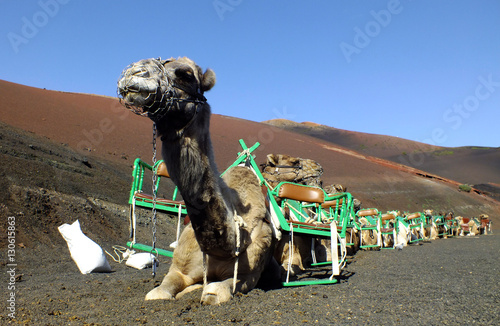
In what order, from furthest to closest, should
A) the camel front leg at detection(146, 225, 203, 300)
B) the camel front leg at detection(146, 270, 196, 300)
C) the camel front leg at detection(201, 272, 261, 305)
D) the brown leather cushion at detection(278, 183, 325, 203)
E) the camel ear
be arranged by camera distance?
the brown leather cushion at detection(278, 183, 325, 203), the camel front leg at detection(146, 225, 203, 300), the camel front leg at detection(146, 270, 196, 300), the camel front leg at detection(201, 272, 261, 305), the camel ear

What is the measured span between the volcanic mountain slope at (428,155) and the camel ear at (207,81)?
7007cm

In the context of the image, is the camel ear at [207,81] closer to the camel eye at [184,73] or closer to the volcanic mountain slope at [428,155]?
the camel eye at [184,73]

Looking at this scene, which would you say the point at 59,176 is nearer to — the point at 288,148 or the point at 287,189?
the point at 287,189

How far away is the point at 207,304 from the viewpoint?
4105mm

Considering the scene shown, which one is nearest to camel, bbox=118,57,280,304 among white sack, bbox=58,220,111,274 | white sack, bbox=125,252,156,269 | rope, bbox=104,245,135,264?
white sack, bbox=58,220,111,274

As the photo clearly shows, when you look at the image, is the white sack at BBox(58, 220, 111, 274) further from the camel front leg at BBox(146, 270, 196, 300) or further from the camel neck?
the camel neck

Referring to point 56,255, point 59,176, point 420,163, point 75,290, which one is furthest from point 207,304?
point 420,163

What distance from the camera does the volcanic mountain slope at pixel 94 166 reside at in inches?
424

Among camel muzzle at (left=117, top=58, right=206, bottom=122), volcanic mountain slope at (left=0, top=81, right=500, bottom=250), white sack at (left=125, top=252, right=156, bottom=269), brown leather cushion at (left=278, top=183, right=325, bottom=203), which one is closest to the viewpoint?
camel muzzle at (left=117, top=58, right=206, bottom=122)

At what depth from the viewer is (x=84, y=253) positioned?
6906 millimetres

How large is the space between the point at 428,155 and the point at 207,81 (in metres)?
102

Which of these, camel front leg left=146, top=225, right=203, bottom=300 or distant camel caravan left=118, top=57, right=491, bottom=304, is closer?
distant camel caravan left=118, top=57, right=491, bottom=304

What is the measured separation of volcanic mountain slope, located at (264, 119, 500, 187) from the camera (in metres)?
77.9

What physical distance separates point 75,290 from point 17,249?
3.81 metres
